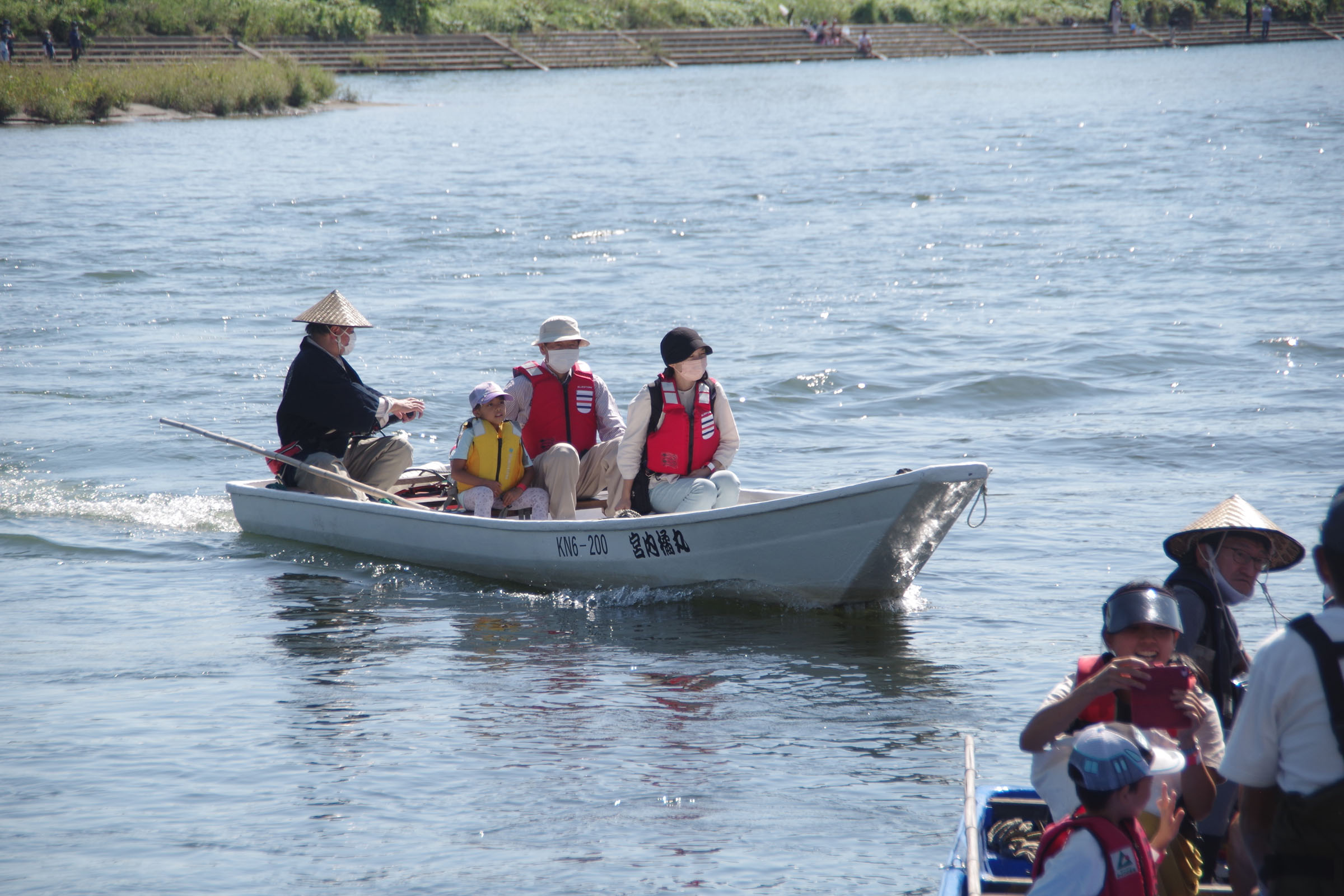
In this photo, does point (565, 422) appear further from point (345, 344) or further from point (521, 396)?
point (345, 344)

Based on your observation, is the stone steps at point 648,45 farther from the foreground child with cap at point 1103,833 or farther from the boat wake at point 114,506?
the foreground child with cap at point 1103,833

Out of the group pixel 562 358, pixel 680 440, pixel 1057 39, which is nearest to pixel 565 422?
pixel 562 358

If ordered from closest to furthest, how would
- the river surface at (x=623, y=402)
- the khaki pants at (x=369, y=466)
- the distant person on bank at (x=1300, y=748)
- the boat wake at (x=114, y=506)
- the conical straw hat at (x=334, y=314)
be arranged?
1. the distant person on bank at (x=1300, y=748)
2. the river surface at (x=623, y=402)
3. the conical straw hat at (x=334, y=314)
4. the khaki pants at (x=369, y=466)
5. the boat wake at (x=114, y=506)

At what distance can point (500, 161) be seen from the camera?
31.0m

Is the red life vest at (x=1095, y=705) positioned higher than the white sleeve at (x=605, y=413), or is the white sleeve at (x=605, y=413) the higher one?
the red life vest at (x=1095, y=705)

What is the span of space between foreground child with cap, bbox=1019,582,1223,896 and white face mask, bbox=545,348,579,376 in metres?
4.54

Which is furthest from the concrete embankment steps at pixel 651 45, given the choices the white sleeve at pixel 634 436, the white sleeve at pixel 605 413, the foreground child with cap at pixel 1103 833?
the foreground child with cap at pixel 1103 833

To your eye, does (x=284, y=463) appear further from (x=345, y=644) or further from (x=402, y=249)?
(x=402, y=249)

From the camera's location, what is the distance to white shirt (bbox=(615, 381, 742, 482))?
700 cm

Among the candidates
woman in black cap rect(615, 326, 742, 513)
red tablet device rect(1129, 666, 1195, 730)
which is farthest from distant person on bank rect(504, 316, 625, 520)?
red tablet device rect(1129, 666, 1195, 730)

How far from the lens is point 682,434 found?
7.05 m

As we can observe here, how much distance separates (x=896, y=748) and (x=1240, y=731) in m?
3.11

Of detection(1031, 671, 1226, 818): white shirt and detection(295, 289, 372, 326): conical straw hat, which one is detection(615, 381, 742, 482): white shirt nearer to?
detection(295, 289, 372, 326): conical straw hat

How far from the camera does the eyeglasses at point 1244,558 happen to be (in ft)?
12.4
